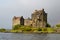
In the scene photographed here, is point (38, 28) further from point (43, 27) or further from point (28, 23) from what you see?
point (28, 23)

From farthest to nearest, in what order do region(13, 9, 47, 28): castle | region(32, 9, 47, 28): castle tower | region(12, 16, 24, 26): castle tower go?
region(12, 16, 24, 26): castle tower → region(13, 9, 47, 28): castle → region(32, 9, 47, 28): castle tower

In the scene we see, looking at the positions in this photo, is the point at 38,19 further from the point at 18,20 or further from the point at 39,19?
the point at 18,20

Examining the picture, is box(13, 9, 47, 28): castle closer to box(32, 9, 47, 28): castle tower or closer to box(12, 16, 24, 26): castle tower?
box(32, 9, 47, 28): castle tower

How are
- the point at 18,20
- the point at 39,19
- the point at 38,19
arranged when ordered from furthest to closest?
the point at 18,20, the point at 39,19, the point at 38,19

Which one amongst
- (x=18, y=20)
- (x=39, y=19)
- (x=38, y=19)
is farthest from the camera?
(x=18, y=20)

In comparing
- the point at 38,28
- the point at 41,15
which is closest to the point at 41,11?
the point at 41,15

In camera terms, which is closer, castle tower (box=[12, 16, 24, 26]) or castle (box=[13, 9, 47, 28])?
castle (box=[13, 9, 47, 28])

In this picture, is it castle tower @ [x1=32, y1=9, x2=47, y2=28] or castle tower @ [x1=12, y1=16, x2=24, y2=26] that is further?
castle tower @ [x1=12, y1=16, x2=24, y2=26]

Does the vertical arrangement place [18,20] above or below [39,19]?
below

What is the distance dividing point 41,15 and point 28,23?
1220cm

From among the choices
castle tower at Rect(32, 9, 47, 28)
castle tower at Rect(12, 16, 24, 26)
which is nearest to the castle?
castle tower at Rect(32, 9, 47, 28)

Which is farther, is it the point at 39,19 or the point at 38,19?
the point at 39,19

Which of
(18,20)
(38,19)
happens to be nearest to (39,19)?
(38,19)

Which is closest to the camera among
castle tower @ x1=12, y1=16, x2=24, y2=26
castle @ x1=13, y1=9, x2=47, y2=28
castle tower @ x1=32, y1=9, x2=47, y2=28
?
castle tower @ x1=32, y1=9, x2=47, y2=28
